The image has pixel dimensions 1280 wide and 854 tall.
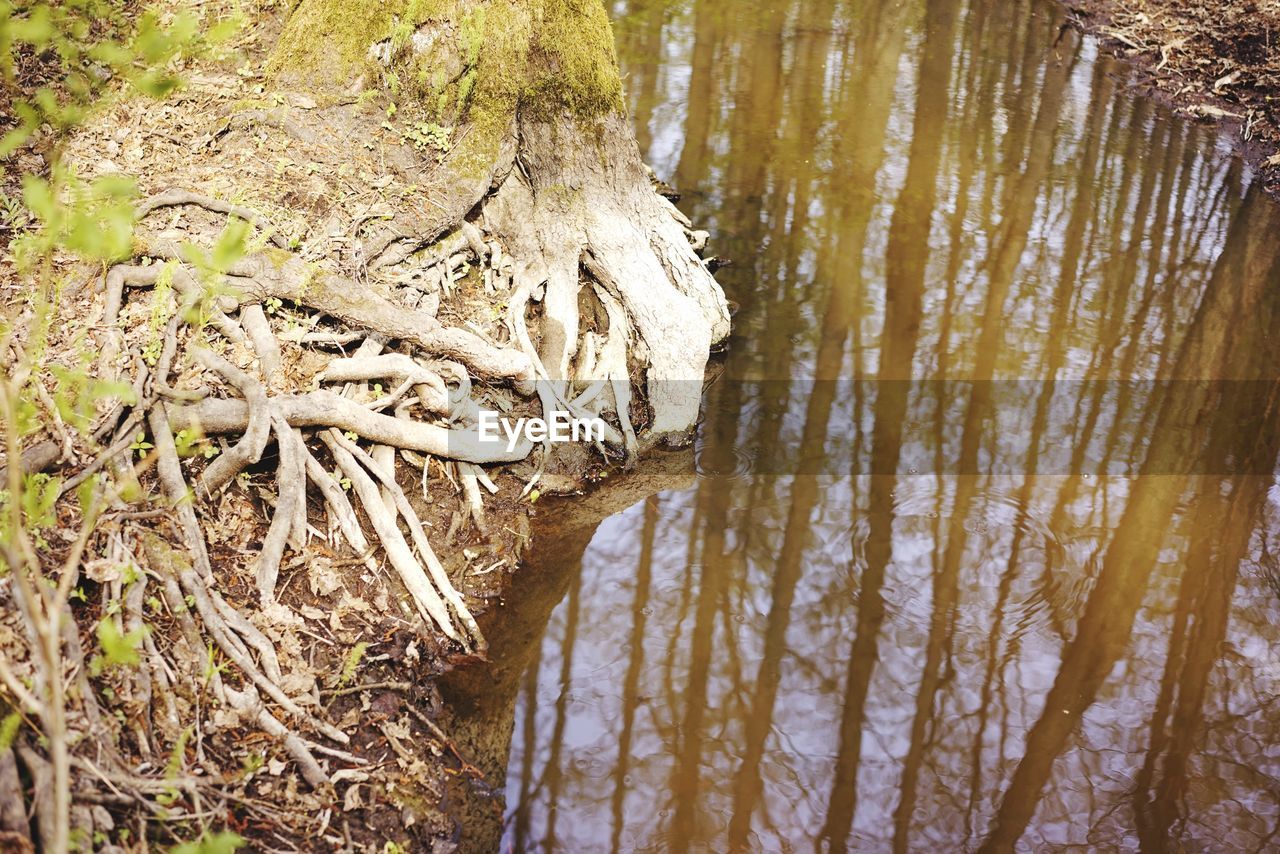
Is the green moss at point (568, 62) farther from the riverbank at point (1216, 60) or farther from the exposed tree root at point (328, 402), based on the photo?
the riverbank at point (1216, 60)

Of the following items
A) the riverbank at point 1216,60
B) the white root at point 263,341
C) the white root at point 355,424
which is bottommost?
the white root at point 355,424

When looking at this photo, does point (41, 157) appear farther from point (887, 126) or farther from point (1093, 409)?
point (887, 126)

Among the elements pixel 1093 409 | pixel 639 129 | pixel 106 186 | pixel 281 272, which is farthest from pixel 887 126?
pixel 106 186

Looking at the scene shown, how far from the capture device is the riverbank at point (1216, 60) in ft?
29.8

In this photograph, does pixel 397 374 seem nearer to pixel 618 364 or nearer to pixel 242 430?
pixel 242 430

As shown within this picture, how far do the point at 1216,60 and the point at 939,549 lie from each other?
8.71 metres

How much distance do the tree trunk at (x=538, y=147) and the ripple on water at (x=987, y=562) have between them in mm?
1402

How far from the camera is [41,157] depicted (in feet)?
15.7

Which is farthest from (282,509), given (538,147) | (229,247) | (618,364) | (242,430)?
(538,147)

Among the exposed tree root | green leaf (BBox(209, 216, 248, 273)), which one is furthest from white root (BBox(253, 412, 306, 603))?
green leaf (BBox(209, 216, 248, 273))

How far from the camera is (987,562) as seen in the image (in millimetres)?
4598

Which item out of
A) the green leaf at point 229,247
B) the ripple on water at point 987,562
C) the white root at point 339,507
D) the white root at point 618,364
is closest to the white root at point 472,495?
the white root at point 339,507

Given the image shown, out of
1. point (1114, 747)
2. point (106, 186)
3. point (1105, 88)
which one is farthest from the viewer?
point (1105, 88)

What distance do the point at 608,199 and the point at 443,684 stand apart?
3237mm
